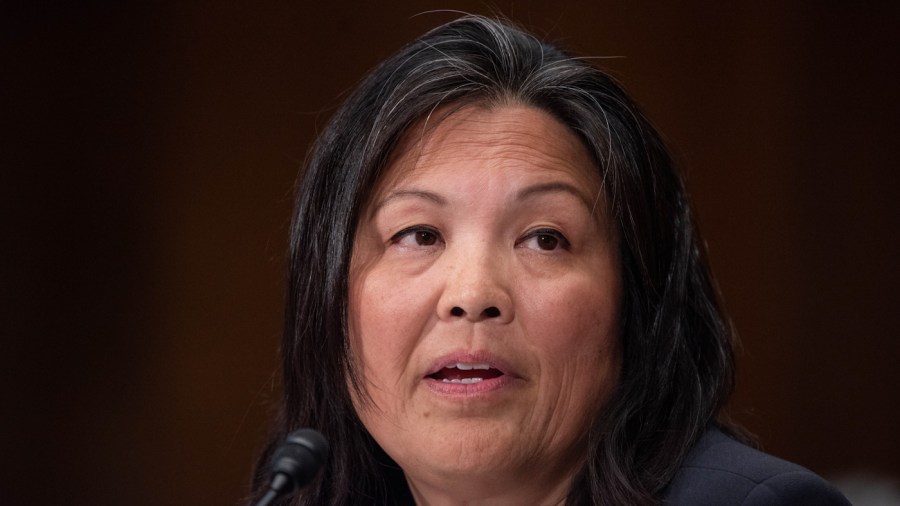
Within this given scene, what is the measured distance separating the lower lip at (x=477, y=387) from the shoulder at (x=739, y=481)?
0.29 meters

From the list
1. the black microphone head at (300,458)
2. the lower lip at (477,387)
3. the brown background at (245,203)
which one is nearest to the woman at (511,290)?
the lower lip at (477,387)

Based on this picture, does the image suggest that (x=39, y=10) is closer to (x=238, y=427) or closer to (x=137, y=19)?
(x=137, y=19)

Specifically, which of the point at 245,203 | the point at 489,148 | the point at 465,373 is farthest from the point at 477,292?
the point at 245,203

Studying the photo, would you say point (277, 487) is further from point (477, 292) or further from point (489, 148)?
point (489, 148)

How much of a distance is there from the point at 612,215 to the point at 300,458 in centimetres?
69

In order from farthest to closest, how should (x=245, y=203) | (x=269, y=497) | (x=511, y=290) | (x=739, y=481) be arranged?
(x=245, y=203), (x=511, y=290), (x=739, y=481), (x=269, y=497)

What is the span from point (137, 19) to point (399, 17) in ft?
2.89

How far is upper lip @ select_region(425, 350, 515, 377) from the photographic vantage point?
174cm

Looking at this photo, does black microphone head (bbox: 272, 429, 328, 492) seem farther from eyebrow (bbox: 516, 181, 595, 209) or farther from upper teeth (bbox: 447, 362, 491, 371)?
eyebrow (bbox: 516, 181, 595, 209)

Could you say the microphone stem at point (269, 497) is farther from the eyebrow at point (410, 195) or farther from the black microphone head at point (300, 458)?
the eyebrow at point (410, 195)

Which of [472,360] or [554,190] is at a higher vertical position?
[554,190]

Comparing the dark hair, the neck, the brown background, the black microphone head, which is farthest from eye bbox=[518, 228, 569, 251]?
the brown background

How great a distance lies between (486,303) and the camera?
68.4 inches

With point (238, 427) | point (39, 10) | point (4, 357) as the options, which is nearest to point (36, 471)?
point (4, 357)
